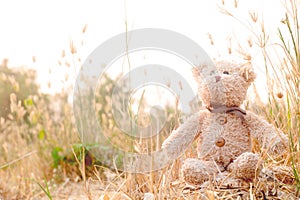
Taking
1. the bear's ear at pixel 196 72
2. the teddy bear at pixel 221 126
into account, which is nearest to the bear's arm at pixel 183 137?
the teddy bear at pixel 221 126

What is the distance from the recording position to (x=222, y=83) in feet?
5.69

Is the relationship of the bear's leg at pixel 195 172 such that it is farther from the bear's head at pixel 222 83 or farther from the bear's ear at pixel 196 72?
the bear's ear at pixel 196 72

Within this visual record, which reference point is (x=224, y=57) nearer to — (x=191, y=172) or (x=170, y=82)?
(x=170, y=82)

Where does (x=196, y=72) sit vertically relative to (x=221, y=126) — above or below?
above

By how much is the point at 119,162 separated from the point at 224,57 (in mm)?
1481

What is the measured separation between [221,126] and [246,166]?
23 cm

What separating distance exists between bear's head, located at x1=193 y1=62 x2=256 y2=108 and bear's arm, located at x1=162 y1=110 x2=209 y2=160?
0.08m

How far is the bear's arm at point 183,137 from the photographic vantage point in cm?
175

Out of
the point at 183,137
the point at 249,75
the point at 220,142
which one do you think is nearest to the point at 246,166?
the point at 220,142

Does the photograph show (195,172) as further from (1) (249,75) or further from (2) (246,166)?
(1) (249,75)

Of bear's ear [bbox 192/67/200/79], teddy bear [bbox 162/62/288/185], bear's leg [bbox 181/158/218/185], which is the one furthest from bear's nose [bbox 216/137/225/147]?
bear's ear [bbox 192/67/200/79]

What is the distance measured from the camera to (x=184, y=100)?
1821 millimetres

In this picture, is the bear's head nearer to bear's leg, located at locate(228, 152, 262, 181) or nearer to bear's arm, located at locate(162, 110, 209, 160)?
bear's arm, located at locate(162, 110, 209, 160)

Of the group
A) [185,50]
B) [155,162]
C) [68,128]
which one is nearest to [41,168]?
[68,128]
